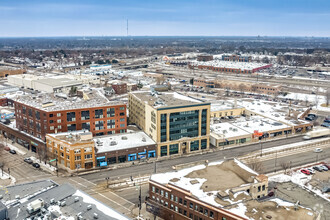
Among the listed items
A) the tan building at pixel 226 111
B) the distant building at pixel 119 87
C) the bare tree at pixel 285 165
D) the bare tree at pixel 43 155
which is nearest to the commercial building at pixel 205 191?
the bare tree at pixel 285 165

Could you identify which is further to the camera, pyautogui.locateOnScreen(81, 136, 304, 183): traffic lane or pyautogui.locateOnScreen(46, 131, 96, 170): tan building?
pyautogui.locateOnScreen(46, 131, 96, 170): tan building

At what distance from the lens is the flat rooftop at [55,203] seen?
4219 cm

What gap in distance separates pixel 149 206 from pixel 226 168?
16.4 m

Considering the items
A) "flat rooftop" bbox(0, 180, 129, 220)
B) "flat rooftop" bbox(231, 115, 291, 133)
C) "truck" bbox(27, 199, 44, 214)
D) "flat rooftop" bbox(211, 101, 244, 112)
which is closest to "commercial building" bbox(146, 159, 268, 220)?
"flat rooftop" bbox(0, 180, 129, 220)

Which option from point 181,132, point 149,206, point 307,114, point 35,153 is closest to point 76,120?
point 35,153

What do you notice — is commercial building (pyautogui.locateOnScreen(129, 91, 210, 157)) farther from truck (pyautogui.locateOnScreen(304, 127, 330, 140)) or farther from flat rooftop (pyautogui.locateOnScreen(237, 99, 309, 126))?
flat rooftop (pyautogui.locateOnScreen(237, 99, 309, 126))

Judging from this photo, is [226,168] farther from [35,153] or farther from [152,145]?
[35,153]

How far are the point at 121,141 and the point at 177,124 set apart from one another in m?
16.0

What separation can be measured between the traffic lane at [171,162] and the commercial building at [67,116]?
747 inches

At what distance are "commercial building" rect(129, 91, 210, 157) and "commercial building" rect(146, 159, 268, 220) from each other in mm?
24727

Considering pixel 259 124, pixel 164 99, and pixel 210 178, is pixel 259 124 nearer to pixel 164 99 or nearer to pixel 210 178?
pixel 164 99

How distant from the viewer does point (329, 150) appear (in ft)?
305

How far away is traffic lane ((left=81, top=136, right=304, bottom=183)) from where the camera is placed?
76062 mm

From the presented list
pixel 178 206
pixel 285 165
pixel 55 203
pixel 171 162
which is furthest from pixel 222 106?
pixel 55 203
